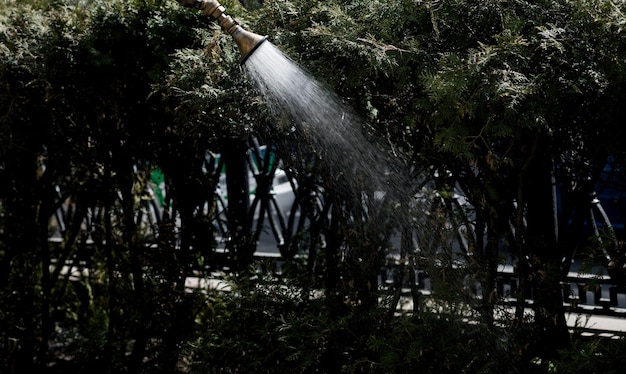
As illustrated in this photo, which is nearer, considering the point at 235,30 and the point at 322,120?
the point at 235,30

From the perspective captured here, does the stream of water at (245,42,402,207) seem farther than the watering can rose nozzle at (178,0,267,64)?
Yes

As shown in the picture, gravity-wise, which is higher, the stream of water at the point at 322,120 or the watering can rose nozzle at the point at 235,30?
the watering can rose nozzle at the point at 235,30

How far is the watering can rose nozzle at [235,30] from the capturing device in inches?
117

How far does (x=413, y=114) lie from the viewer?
3264mm

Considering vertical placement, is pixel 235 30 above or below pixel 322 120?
above

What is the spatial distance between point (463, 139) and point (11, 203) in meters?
3.68

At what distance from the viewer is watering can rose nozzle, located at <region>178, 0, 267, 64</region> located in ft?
9.78

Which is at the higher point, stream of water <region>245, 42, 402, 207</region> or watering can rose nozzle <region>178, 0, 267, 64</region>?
watering can rose nozzle <region>178, 0, 267, 64</region>

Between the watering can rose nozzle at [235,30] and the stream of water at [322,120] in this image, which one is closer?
the watering can rose nozzle at [235,30]

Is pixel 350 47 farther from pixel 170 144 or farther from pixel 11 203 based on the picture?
pixel 11 203

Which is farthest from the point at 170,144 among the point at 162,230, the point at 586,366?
the point at 586,366

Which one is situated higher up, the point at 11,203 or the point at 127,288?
the point at 11,203

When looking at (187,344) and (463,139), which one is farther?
(187,344)

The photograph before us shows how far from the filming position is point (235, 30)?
3049 millimetres
